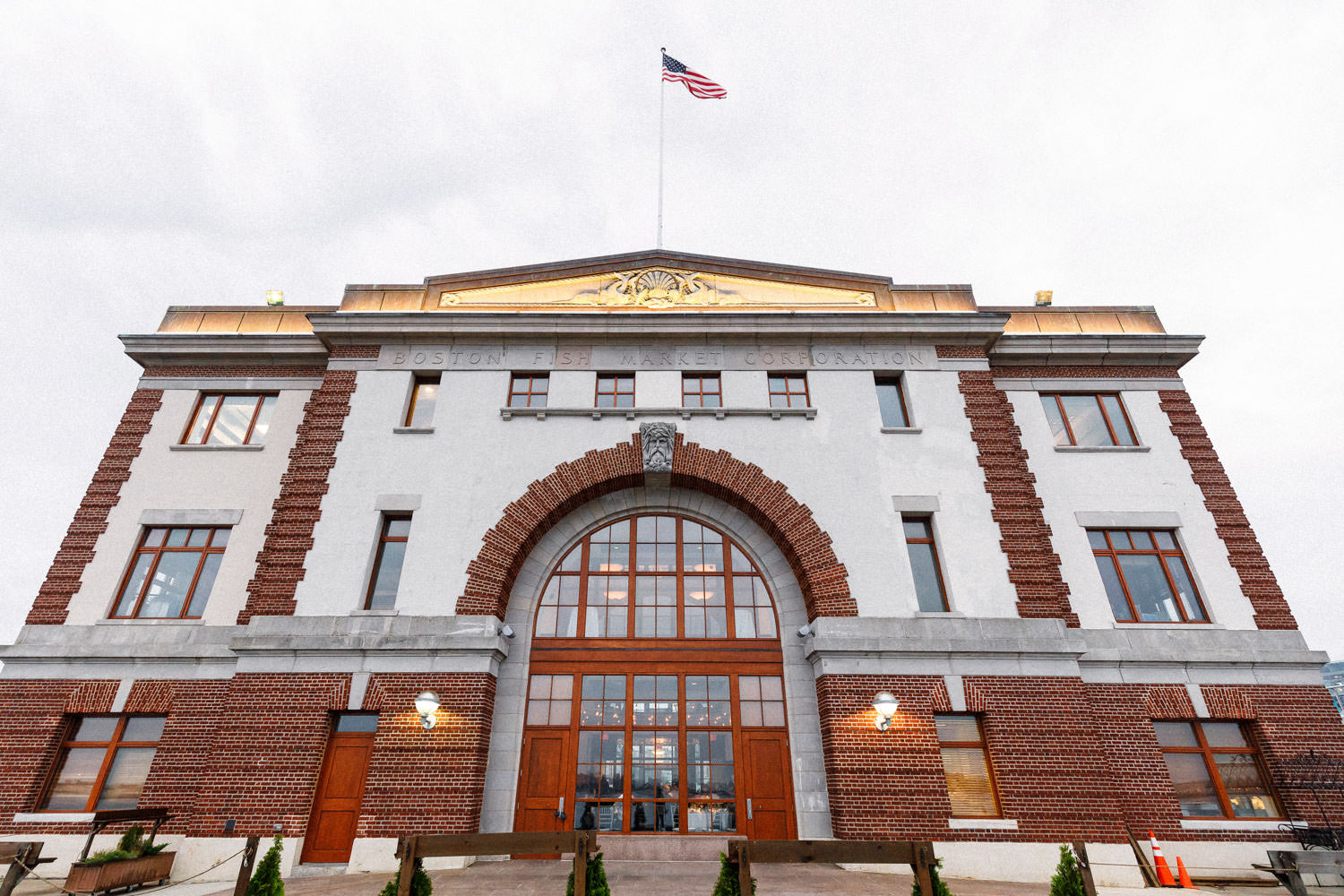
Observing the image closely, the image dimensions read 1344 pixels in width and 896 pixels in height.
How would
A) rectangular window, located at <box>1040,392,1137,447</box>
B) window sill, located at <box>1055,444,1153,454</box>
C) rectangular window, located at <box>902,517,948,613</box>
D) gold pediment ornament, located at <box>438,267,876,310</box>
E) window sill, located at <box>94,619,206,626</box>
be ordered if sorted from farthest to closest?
gold pediment ornament, located at <box>438,267,876,310</box> → rectangular window, located at <box>1040,392,1137,447</box> → window sill, located at <box>1055,444,1153,454</box> → window sill, located at <box>94,619,206,626</box> → rectangular window, located at <box>902,517,948,613</box>

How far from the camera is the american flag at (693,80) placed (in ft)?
66.8

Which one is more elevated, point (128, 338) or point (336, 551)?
point (128, 338)

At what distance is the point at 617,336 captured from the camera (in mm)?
17484

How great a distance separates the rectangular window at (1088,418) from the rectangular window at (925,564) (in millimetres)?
5089

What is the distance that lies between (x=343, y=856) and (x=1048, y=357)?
20564mm

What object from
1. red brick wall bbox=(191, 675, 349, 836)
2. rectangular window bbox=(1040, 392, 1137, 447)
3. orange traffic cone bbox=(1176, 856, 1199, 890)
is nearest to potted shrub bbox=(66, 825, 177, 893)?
red brick wall bbox=(191, 675, 349, 836)

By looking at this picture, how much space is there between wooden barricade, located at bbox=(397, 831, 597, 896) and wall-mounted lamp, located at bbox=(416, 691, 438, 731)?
199 inches

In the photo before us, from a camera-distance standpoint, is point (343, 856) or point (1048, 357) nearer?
point (343, 856)

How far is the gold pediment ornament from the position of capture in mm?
18141

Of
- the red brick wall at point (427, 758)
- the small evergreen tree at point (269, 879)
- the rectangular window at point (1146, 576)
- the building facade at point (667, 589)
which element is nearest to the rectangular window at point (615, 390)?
the building facade at point (667, 589)

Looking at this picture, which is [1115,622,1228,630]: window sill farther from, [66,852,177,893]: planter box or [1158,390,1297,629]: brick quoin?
[66,852,177,893]: planter box

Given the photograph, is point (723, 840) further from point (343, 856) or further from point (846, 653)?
point (343, 856)

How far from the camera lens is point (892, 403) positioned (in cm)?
1728

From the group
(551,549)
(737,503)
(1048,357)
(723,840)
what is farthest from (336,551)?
(1048,357)
